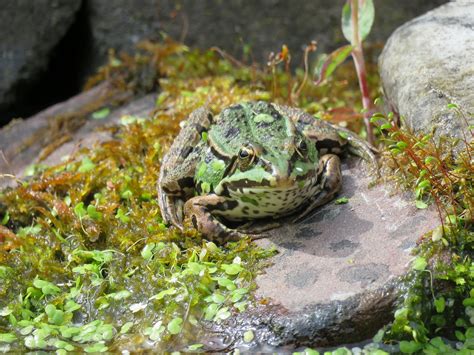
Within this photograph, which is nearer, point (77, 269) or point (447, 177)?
point (447, 177)

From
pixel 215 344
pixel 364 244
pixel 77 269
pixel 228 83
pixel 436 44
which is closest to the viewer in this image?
pixel 215 344

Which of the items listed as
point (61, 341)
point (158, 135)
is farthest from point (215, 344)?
point (158, 135)

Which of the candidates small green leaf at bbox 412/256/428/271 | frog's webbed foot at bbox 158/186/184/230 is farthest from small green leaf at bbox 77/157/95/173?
small green leaf at bbox 412/256/428/271

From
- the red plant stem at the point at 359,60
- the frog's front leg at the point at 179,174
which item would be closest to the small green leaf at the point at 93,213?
the frog's front leg at the point at 179,174

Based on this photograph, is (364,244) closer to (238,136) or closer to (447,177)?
(447,177)

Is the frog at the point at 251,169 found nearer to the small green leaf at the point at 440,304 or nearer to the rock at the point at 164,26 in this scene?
the small green leaf at the point at 440,304

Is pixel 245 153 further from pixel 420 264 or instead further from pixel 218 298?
pixel 420 264

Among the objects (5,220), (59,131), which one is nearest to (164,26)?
(59,131)
